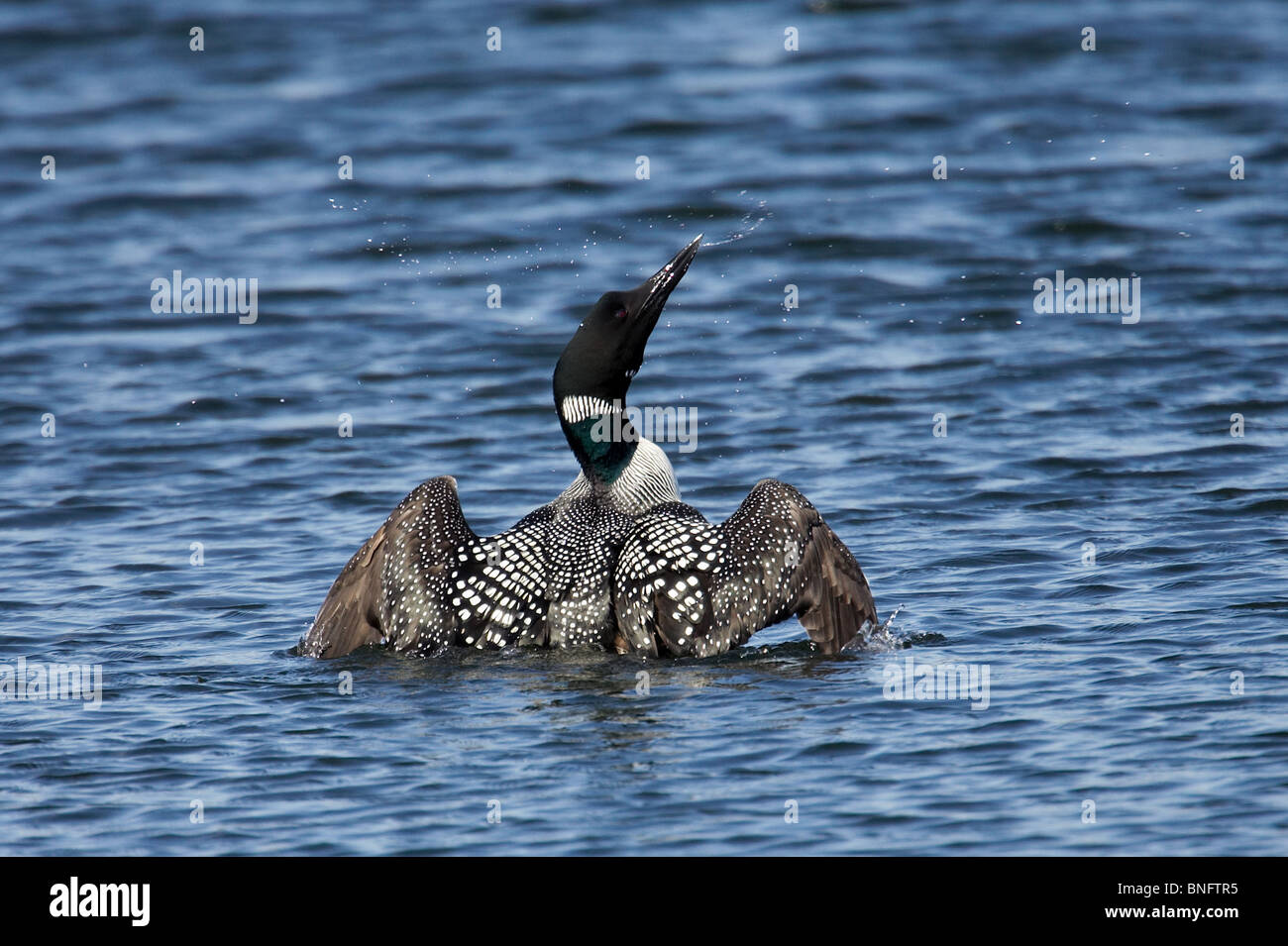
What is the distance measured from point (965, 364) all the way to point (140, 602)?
469cm

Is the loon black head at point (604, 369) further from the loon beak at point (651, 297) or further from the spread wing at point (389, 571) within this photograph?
the spread wing at point (389, 571)

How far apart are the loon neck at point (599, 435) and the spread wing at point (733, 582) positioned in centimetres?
40

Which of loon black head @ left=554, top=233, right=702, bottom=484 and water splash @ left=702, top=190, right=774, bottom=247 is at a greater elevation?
water splash @ left=702, top=190, right=774, bottom=247

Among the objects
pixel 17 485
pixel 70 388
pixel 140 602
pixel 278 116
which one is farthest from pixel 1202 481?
pixel 278 116

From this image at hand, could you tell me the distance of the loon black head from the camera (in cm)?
618

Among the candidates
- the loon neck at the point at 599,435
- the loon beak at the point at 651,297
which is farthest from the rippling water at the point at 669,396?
the loon beak at the point at 651,297

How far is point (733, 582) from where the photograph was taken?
5754 millimetres

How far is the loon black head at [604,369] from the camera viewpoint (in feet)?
20.3

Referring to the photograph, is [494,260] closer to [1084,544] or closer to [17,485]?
[17,485]

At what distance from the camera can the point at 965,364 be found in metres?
9.74

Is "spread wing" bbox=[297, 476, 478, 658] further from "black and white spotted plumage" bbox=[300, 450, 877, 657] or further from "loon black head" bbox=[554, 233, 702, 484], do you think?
"loon black head" bbox=[554, 233, 702, 484]

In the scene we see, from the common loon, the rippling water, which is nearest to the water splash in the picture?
the rippling water

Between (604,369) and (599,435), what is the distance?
8.6 inches

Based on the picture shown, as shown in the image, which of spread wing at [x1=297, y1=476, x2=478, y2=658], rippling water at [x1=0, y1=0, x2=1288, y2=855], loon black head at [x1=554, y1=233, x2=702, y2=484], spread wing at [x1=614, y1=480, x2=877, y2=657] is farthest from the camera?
loon black head at [x1=554, y1=233, x2=702, y2=484]
